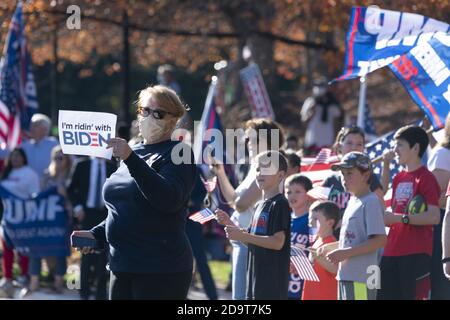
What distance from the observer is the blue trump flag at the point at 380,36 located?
27.2 ft

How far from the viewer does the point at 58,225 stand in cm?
1180

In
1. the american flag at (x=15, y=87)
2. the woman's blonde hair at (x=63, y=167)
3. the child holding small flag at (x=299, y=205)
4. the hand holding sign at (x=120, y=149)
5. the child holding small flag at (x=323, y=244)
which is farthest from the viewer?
the american flag at (x=15, y=87)

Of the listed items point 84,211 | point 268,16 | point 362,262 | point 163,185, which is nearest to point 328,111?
point 268,16

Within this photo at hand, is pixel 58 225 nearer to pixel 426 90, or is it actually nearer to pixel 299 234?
pixel 299 234

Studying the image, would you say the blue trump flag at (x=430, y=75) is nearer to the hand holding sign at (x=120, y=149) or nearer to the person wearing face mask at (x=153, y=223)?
the person wearing face mask at (x=153, y=223)

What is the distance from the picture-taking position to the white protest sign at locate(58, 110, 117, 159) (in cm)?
548

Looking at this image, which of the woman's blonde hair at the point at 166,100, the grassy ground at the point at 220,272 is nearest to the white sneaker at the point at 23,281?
the grassy ground at the point at 220,272

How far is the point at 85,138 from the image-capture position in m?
5.55

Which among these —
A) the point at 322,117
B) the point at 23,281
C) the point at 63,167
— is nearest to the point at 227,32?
the point at 322,117

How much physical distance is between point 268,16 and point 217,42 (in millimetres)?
5169

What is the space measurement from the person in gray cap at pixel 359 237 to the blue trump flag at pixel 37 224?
535 cm

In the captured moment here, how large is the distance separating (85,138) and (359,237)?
7.23ft

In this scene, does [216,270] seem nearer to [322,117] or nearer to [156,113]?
[322,117]

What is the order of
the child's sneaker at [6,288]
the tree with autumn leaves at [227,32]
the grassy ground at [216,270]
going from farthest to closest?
the tree with autumn leaves at [227,32], the grassy ground at [216,270], the child's sneaker at [6,288]
